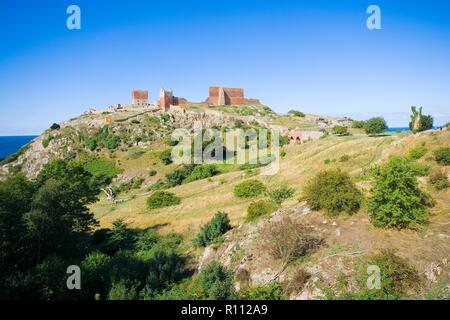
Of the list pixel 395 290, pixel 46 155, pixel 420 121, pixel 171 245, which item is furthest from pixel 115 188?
pixel 395 290

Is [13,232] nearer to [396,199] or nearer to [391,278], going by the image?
[391,278]

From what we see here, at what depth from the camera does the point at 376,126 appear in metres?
56.8

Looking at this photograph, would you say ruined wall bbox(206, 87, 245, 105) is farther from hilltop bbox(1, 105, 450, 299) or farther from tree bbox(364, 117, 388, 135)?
tree bbox(364, 117, 388, 135)

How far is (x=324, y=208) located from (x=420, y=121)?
29.5 meters

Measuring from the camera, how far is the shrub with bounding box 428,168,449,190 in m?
24.0

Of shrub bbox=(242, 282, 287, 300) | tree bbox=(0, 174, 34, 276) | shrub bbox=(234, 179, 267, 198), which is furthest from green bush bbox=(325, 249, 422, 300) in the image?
shrub bbox=(234, 179, 267, 198)

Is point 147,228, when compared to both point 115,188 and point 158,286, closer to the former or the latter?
point 158,286

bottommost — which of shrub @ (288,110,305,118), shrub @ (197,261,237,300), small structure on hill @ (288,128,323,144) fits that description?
shrub @ (197,261,237,300)

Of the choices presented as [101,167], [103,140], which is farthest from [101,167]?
[103,140]

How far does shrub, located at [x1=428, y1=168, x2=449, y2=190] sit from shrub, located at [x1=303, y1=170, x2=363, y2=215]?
6.85 m

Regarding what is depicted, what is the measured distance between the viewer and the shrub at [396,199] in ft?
61.1

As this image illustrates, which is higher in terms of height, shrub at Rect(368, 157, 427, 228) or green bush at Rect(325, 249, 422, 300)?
shrub at Rect(368, 157, 427, 228)

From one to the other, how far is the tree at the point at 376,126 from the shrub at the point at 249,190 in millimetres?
30445

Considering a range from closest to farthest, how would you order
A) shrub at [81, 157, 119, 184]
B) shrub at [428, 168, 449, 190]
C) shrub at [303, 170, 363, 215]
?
shrub at [303, 170, 363, 215]
shrub at [428, 168, 449, 190]
shrub at [81, 157, 119, 184]
